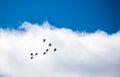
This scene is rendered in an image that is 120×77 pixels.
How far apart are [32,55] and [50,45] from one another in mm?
8400

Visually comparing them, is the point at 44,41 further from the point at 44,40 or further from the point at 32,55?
the point at 32,55

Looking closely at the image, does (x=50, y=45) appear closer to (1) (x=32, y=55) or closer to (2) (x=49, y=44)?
(2) (x=49, y=44)

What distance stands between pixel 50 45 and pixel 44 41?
4857 millimetres

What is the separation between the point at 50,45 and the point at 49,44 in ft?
3.26

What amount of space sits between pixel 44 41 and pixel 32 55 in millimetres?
8393

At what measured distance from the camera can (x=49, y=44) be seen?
264 ft

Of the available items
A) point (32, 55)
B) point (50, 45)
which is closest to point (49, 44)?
point (50, 45)

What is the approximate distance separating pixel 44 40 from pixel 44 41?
21.3 inches

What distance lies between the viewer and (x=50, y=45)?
81.3 metres

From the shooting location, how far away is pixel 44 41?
77.3m

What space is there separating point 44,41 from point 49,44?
3871mm

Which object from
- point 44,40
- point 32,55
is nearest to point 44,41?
point 44,40
